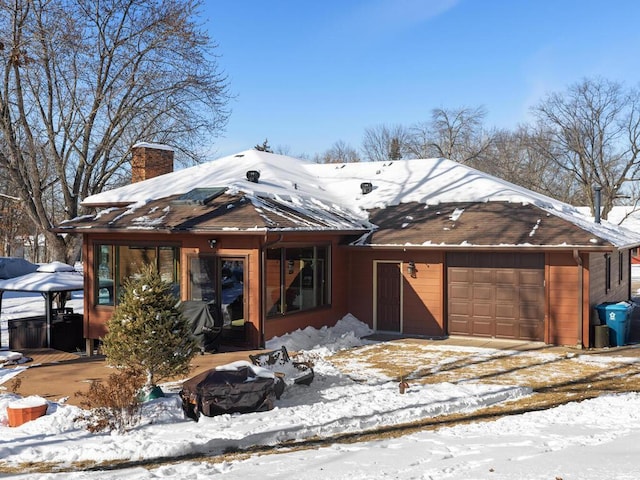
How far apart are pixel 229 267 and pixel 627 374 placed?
8.07 m

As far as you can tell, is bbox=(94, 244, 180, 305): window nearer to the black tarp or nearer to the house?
the house

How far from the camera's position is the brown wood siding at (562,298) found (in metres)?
13.7

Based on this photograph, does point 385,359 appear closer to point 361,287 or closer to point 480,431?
point 361,287

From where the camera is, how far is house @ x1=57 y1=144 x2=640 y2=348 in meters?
13.3

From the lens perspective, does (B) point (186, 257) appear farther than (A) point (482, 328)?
No

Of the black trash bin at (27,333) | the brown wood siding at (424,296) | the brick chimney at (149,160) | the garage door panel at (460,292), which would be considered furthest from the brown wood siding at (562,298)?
the brick chimney at (149,160)

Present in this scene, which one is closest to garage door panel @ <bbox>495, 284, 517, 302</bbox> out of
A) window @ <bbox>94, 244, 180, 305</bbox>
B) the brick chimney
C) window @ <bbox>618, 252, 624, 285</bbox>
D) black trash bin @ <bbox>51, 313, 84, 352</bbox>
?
window @ <bbox>618, 252, 624, 285</bbox>

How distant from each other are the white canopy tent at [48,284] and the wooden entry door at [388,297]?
757 centimetres

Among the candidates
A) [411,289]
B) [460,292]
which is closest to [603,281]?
[460,292]

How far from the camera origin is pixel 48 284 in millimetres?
14633

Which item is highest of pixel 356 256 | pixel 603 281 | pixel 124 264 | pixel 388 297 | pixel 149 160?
pixel 149 160

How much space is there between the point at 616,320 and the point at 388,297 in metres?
5.36

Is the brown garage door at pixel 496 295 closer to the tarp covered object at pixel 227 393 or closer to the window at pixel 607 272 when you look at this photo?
the window at pixel 607 272

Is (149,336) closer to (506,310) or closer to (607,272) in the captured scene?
(506,310)
